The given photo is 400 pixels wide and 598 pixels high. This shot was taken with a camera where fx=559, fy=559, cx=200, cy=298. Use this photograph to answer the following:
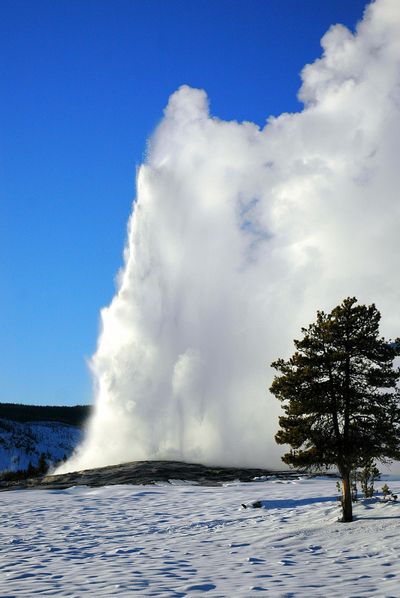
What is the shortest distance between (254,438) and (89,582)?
1931 inches

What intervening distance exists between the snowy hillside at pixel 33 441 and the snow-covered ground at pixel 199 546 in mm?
118732

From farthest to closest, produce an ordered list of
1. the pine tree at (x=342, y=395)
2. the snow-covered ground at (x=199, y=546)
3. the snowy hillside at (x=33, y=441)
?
the snowy hillside at (x=33, y=441) → the pine tree at (x=342, y=395) → the snow-covered ground at (x=199, y=546)

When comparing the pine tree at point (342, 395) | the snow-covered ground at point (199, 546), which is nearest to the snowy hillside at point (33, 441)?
the snow-covered ground at point (199, 546)

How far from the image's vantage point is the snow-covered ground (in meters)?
11.7

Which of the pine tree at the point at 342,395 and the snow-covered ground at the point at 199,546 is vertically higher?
the pine tree at the point at 342,395

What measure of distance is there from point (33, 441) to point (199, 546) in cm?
15705

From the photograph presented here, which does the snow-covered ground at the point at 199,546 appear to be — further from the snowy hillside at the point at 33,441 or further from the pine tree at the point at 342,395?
the snowy hillside at the point at 33,441

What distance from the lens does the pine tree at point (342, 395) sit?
21.8 metres

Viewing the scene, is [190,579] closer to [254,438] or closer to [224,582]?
[224,582]

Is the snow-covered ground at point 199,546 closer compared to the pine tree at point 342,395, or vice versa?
the snow-covered ground at point 199,546

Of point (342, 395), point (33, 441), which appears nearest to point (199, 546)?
point (342, 395)

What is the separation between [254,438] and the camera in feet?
196

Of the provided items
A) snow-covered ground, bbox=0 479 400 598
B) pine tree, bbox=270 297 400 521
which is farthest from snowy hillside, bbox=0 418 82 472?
pine tree, bbox=270 297 400 521

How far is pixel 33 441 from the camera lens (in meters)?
163
